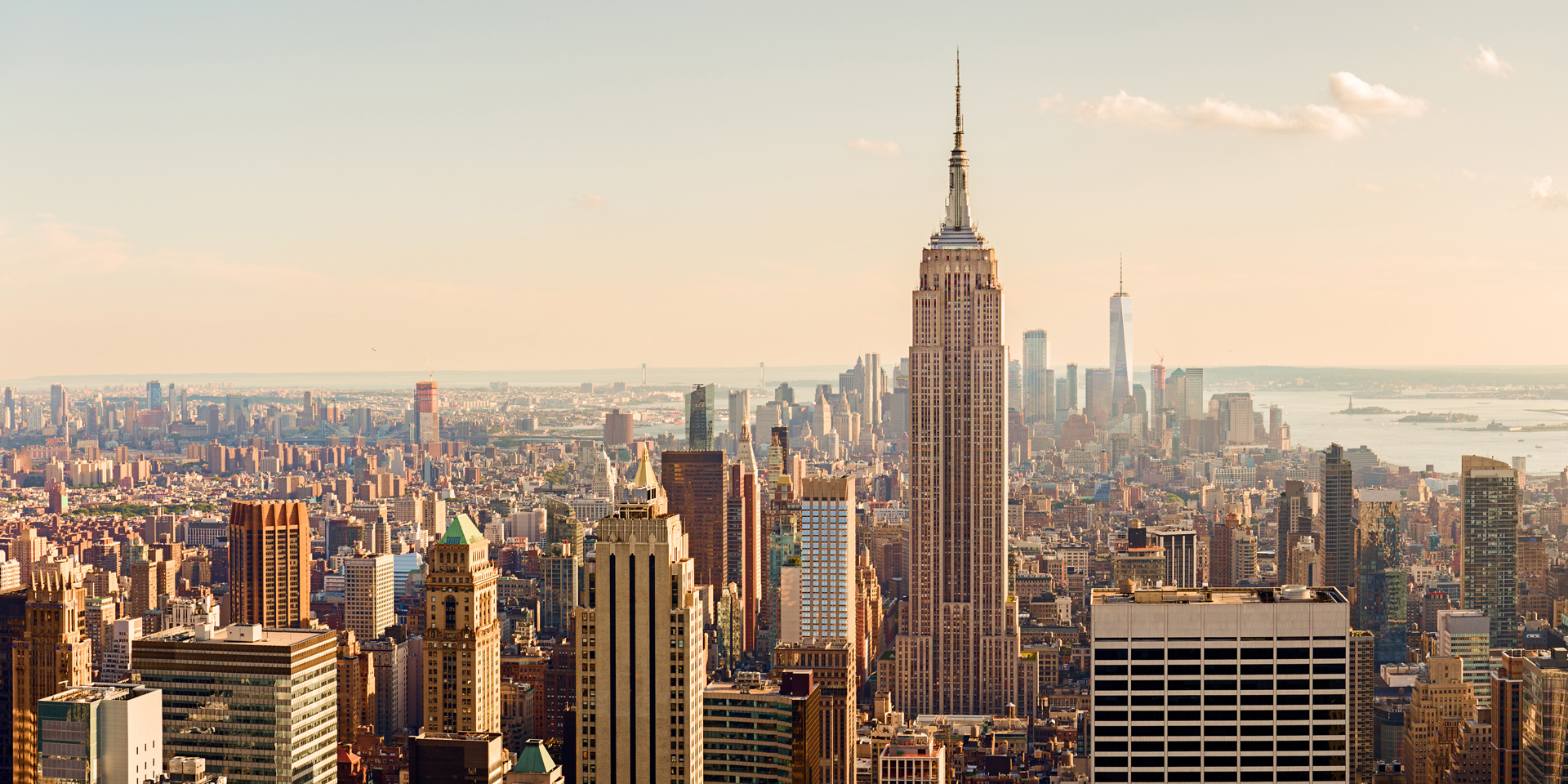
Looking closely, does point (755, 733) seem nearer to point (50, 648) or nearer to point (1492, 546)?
point (50, 648)

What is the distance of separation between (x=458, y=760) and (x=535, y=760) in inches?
51.9

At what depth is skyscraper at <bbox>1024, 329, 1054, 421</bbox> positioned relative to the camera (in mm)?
40344

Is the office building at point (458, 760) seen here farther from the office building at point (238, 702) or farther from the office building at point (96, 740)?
the office building at point (96, 740)

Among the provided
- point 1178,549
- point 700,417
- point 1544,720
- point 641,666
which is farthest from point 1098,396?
point 641,666

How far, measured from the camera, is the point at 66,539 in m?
40.9

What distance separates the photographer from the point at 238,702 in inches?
787

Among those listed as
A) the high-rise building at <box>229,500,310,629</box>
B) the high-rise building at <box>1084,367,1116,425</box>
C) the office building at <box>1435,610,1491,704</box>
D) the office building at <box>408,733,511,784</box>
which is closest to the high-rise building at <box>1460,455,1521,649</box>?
the office building at <box>1435,610,1491,704</box>

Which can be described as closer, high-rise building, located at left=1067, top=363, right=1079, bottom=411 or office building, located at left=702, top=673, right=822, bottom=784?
office building, located at left=702, top=673, right=822, bottom=784

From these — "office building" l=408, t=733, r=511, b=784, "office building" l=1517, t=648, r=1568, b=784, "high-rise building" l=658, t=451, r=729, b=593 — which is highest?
"high-rise building" l=658, t=451, r=729, b=593

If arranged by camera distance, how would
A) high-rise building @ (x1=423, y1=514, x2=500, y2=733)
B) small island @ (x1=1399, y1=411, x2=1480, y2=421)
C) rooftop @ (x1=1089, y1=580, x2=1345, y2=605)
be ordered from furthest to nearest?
high-rise building @ (x1=423, y1=514, x2=500, y2=733) < small island @ (x1=1399, y1=411, x2=1480, y2=421) < rooftop @ (x1=1089, y1=580, x2=1345, y2=605)

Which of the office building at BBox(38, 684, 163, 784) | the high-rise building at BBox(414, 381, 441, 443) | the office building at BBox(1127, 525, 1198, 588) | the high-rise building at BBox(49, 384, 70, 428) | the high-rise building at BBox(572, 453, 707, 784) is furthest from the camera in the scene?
the high-rise building at BBox(414, 381, 441, 443)

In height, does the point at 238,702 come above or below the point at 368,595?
above

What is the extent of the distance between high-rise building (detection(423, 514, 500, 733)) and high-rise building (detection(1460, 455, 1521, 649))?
16.4 metres

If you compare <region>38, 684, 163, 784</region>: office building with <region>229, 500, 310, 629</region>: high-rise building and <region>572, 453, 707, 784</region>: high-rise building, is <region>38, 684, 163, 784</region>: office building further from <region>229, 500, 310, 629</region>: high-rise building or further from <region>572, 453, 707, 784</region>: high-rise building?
<region>229, 500, 310, 629</region>: high-rise building
